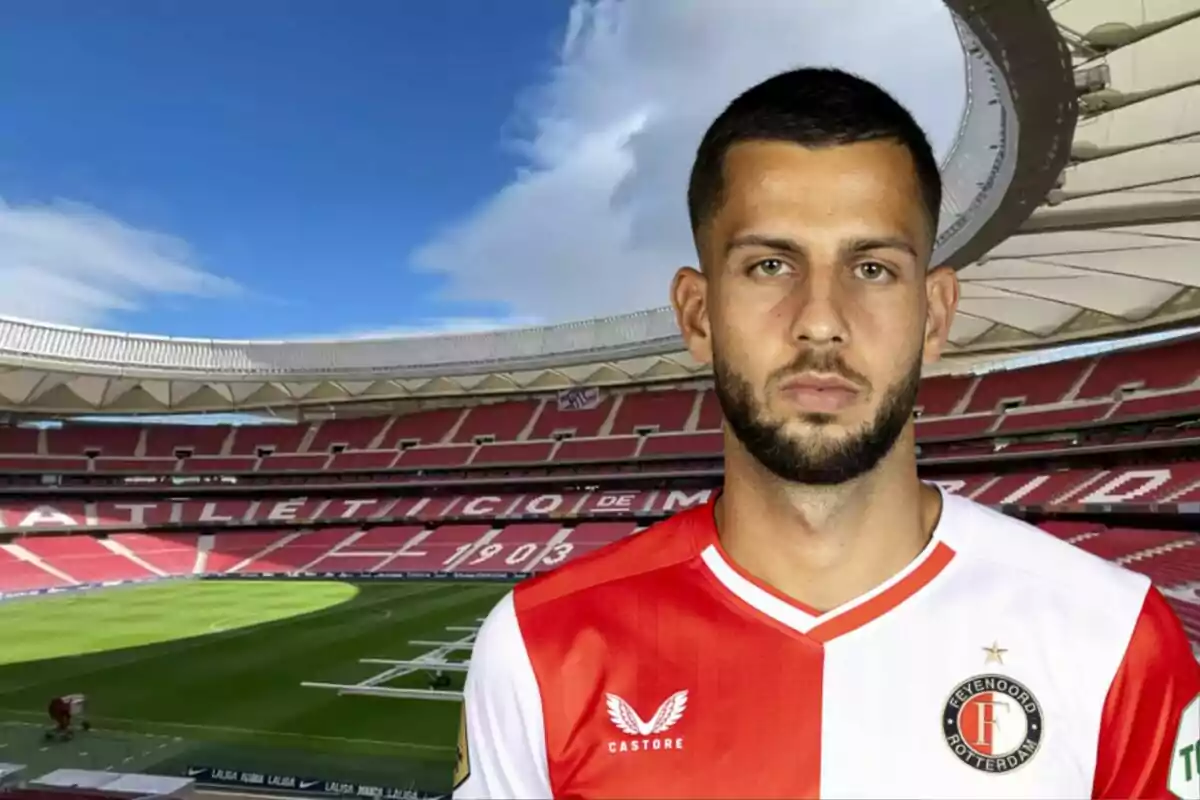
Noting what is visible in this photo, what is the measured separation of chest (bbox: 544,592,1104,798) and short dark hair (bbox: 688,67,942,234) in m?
1.06

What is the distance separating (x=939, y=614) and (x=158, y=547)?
44.1 m

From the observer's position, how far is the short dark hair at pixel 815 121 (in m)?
1.95

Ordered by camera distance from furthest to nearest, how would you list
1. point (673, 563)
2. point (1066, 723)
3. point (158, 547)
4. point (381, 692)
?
point (158, 547), point (381, 692), point (673, 563), point (1066, 723)

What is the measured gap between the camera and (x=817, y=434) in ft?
6.08

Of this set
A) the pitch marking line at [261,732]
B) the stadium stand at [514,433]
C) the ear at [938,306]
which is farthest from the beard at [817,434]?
the stadium stand at [514,433]

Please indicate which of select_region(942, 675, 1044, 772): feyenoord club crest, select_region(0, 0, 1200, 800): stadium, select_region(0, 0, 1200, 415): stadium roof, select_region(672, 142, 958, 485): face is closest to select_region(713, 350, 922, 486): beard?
select_region(672, 142, 958, 485): face

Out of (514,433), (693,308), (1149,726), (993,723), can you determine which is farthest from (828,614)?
(514,433)

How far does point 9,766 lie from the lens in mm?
11336

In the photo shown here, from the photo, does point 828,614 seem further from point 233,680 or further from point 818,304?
point 233,680

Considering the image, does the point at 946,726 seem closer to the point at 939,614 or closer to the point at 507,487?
the point at 939,614

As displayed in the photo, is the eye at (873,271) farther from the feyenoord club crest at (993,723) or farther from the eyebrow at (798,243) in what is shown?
the feyenoord club crest at (993,723)

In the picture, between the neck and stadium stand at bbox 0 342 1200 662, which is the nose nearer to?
the neck

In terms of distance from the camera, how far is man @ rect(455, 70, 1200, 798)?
1.86 metres

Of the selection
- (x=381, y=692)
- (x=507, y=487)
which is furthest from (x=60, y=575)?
(x=381, y=692)
